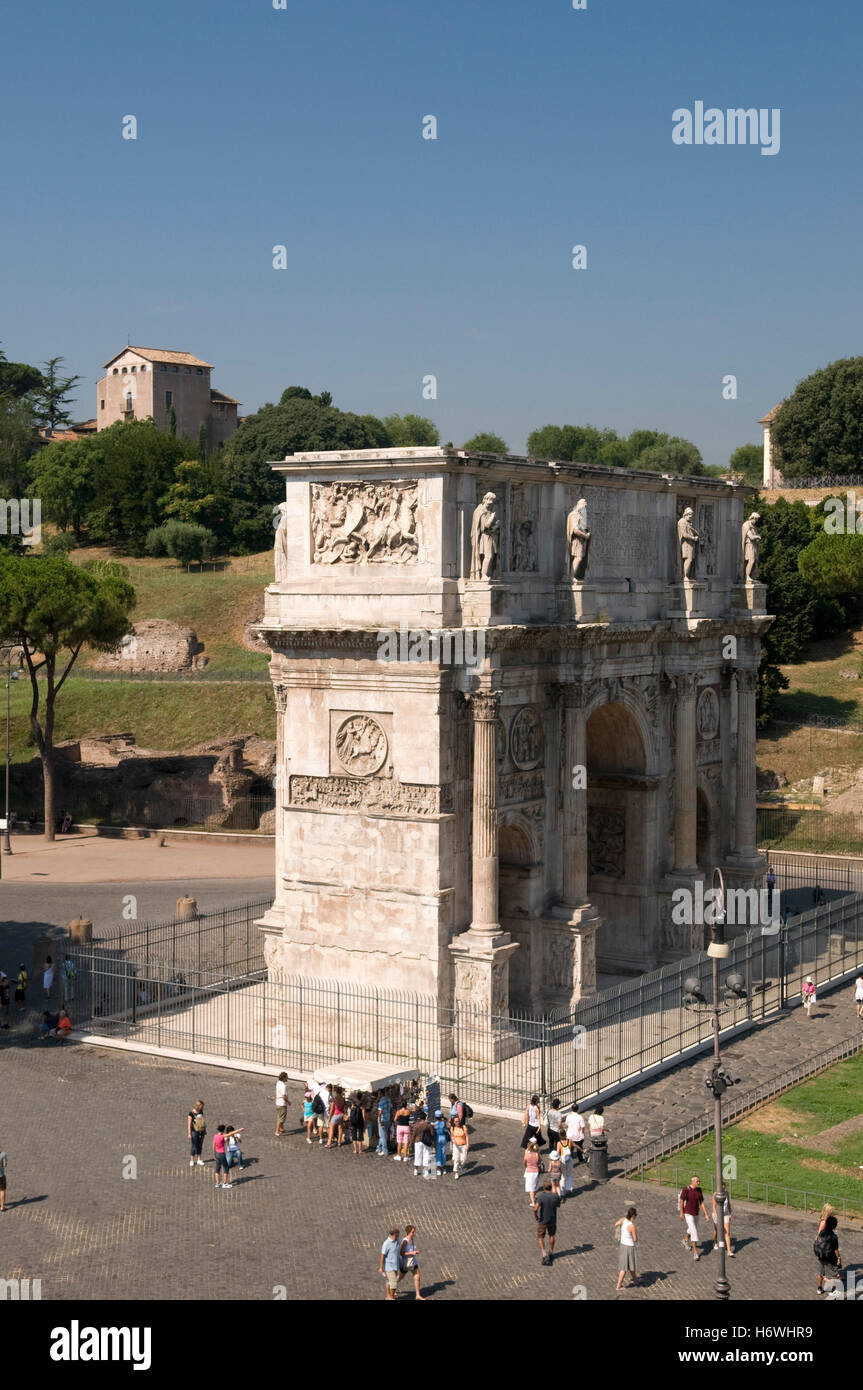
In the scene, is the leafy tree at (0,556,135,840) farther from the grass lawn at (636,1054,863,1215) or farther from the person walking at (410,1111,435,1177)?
the grass lawn at (636,1054,863,1215)

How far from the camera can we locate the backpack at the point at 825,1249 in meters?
23.0

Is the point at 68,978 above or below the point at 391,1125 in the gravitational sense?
above

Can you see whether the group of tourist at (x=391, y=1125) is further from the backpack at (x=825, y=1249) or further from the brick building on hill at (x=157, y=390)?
the brick building on hill at (x=157, y=390)

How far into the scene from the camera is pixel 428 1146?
28.0 m

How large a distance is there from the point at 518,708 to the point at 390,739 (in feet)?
10.7

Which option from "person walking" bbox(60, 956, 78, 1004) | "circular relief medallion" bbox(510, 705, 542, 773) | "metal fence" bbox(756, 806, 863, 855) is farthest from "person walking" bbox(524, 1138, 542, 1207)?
"metal fence" bbox(756, 806, 863, 855)

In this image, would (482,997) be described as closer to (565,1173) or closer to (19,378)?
(565,1173)

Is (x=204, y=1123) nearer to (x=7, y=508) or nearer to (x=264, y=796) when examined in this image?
(x=264, y=796)

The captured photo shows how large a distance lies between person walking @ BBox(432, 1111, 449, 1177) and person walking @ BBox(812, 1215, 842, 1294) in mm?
7176

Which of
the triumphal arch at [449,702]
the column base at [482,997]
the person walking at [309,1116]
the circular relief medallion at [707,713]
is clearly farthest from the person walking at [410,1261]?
the circular relief medallion at [707,713]

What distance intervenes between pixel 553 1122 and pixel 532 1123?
1397mm

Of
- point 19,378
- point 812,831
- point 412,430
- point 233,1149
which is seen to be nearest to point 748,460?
point 412,430

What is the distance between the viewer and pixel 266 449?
115m

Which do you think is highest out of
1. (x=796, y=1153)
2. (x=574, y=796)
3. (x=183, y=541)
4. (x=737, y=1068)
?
(x=183, y=541)
